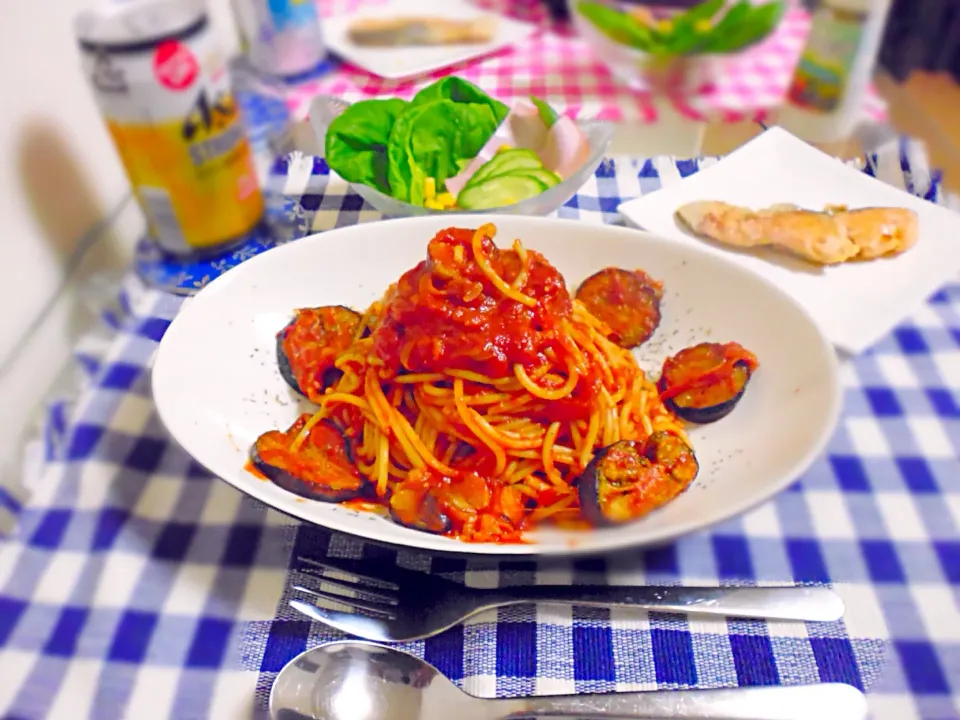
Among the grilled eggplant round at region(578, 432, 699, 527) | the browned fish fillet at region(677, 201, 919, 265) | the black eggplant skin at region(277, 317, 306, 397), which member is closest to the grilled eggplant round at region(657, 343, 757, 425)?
the grilled eggplant round at region(578, 432, 699, 527)

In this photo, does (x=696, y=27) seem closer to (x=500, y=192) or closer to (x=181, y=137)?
(x=500, y=192)

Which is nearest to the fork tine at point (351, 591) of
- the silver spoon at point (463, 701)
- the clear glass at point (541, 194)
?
the silver spoon at point (463, 701)

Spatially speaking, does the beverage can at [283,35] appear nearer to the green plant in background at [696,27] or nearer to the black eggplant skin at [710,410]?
the green plant in background at [696,27]

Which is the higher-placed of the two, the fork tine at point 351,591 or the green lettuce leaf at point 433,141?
the green lettuce leaf at point 433,141

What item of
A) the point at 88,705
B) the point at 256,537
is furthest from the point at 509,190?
the point at 88,705

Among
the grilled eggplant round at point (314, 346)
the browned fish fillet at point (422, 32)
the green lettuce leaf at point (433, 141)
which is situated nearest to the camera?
the grilled eggplant round at point (314, 346)

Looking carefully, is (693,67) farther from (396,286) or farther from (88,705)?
(88,705)

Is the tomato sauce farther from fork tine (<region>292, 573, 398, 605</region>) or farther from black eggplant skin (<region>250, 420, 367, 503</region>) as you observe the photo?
fork tine (<region>292, 573, 398, 605</region>)
